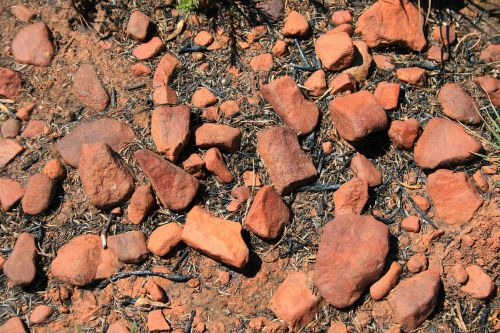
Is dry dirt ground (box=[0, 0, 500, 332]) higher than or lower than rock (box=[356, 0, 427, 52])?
lower

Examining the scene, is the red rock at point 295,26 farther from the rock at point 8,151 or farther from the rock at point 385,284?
the rock at point 8,151

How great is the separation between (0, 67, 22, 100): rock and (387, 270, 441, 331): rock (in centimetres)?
190

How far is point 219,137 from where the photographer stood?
2330mm

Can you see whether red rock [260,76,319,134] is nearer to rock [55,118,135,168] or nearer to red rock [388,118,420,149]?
red rock [388,118,420,149]

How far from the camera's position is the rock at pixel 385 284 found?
2.19 m

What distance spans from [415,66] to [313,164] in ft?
2.19

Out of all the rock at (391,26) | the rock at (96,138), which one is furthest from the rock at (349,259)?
the rock at (96,138)

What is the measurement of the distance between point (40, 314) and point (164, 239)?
0.59m

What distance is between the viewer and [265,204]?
7.33 ft

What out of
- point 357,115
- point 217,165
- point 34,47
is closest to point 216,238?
point 217,165

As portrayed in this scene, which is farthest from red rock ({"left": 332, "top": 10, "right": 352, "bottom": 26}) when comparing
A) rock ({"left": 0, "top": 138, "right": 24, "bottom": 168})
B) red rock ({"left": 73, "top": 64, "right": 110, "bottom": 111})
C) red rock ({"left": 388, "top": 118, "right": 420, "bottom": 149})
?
rock ({"left": 0, "top": 138, "right": 24, "bottom": 168})

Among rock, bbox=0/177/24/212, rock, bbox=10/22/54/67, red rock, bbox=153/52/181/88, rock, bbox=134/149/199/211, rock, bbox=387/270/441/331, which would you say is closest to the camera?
rock, bbox=387/270/441/331

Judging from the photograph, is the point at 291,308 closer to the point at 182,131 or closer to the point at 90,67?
the point at 182,131

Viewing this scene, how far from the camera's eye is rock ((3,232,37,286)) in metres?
2.24
